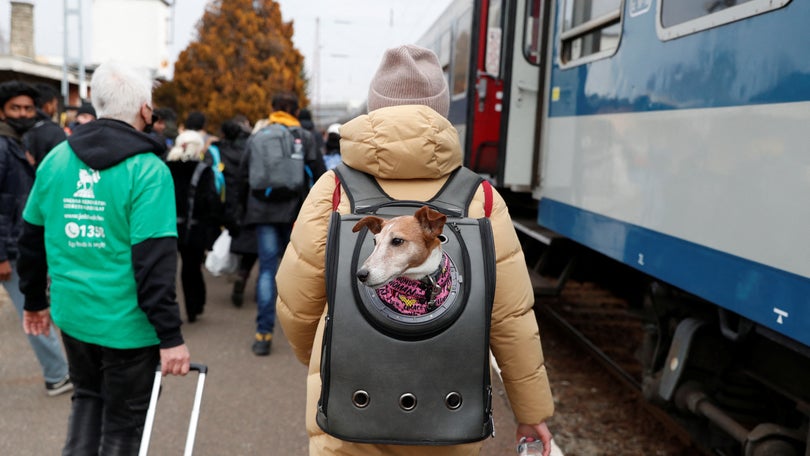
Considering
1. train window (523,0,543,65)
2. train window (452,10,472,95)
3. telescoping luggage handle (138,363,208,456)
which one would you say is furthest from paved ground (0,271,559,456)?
train window (452,10,472,95)

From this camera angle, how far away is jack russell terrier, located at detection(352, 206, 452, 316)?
5.81 feet

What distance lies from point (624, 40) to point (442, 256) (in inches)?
115

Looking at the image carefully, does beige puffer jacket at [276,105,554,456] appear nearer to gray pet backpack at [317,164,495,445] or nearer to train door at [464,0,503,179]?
gray pet backpack at [317,164,495,445]

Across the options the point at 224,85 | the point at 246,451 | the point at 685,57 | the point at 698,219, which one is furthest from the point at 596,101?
the point at 224,85

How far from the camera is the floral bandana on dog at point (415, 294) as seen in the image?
6.07 ft

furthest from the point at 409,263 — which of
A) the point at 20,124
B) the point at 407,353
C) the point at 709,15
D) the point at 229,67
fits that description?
the point at 229,67

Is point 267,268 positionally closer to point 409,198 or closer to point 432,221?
point 409,198

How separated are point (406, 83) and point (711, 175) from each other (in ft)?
5.57

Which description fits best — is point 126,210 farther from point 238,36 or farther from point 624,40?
point 238,36

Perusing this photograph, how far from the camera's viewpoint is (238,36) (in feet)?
117

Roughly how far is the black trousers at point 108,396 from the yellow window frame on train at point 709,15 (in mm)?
2745

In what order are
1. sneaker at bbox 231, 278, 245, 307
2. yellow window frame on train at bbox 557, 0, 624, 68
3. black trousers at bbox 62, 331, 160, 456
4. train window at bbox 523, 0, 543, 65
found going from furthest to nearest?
sneaker at bbox 231, 278, 245, 307, train window at bbox 523, 0, 543, 65, yellow window frame on train at bbox 557, 0, 624, 68, black trousers at bbox 62, 331, 160, 456

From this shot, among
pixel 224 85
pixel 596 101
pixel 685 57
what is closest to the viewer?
pixel 685 57

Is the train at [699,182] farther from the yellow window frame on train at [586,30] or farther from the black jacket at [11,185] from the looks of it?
the black jacket at [11,185]
